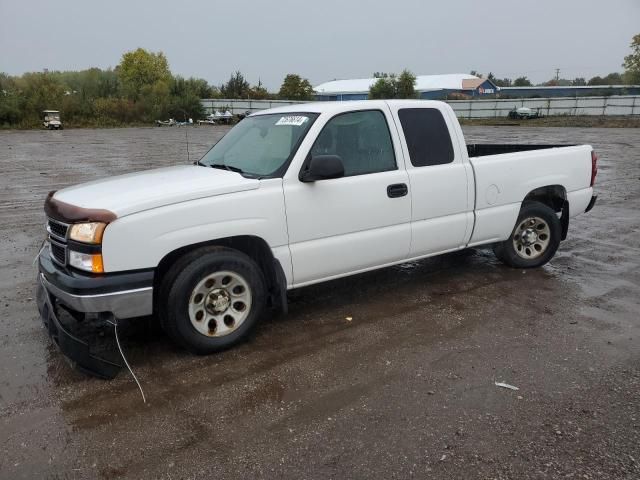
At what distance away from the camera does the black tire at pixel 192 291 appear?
3824mm

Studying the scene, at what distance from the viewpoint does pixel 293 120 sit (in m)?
4.76

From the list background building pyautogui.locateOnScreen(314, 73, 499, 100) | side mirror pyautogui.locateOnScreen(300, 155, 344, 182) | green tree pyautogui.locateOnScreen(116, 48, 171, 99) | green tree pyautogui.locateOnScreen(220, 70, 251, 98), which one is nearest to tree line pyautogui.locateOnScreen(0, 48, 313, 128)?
green tree pyautogui.locateOnScreen(220, 70, 251, 98)

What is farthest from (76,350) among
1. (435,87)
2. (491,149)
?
(435,87)

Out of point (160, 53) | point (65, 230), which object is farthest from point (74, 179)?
point (160, 53)

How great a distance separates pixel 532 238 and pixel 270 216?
335 centimetres

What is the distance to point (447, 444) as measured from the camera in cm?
A: 302

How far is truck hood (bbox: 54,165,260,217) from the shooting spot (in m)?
3.71

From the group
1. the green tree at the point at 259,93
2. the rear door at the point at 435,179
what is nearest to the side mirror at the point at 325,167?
the rear door at the point at 435,179

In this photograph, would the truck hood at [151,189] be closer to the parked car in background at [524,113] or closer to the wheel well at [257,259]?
the wheel well at [257,259]

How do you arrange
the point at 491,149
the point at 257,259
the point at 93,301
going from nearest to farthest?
the point at 93,301 → the point at 257,259 → the point at 491,149

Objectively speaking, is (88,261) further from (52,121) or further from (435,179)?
(52,121)

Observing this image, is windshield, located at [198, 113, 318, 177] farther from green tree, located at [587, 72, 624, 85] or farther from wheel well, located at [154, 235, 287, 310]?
green tree, located at [587, 72, 624, 85]

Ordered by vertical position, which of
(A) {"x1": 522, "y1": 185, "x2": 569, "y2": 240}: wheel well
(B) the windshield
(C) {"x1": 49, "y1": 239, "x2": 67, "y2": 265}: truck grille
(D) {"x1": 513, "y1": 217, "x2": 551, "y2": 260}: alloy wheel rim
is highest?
(B) the windshield

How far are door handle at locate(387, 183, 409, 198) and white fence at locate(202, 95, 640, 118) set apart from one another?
44.6 metres
